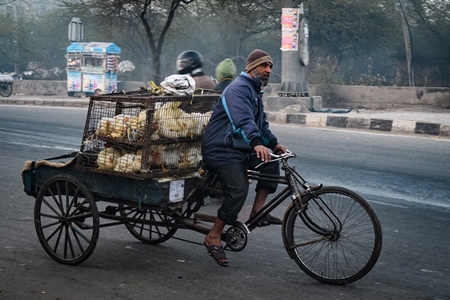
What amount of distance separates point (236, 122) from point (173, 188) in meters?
0.66

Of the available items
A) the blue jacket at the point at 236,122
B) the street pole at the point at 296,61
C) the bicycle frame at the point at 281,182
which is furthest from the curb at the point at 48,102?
the bicycle frame at the point at 281,182

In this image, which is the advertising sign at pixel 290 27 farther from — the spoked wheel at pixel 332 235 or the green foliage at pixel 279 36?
the spoked wheel at pixel 332 235

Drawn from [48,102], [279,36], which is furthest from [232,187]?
[279,36]

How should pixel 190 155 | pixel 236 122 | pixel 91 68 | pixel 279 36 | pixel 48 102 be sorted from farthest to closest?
pixel 279 36 < pixel 91 68 < pixel 48 102 < pixel 190 155 < pixel 236 122

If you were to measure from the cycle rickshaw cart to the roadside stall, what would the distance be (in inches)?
754

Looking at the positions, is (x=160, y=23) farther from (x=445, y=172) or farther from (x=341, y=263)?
(x=341, y=263)

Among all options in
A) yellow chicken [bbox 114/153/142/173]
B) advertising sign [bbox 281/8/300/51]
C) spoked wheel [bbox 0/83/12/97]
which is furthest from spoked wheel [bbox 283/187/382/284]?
spoked wheel [bbox 0/83/12/97]

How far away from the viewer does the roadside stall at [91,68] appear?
78.9ft

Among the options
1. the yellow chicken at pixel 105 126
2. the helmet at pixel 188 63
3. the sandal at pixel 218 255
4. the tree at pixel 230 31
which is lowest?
the sandal at pixel 218 255

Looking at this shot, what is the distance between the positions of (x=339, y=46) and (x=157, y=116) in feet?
71.9

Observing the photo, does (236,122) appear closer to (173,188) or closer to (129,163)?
(173,188)

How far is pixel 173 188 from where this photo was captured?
15.7ft

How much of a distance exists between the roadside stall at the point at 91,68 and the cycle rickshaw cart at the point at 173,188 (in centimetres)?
1915

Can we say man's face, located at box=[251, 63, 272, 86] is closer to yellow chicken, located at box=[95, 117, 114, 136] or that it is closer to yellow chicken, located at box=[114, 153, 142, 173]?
yellow chicken, located at box=[114, 153, 142, 173]
